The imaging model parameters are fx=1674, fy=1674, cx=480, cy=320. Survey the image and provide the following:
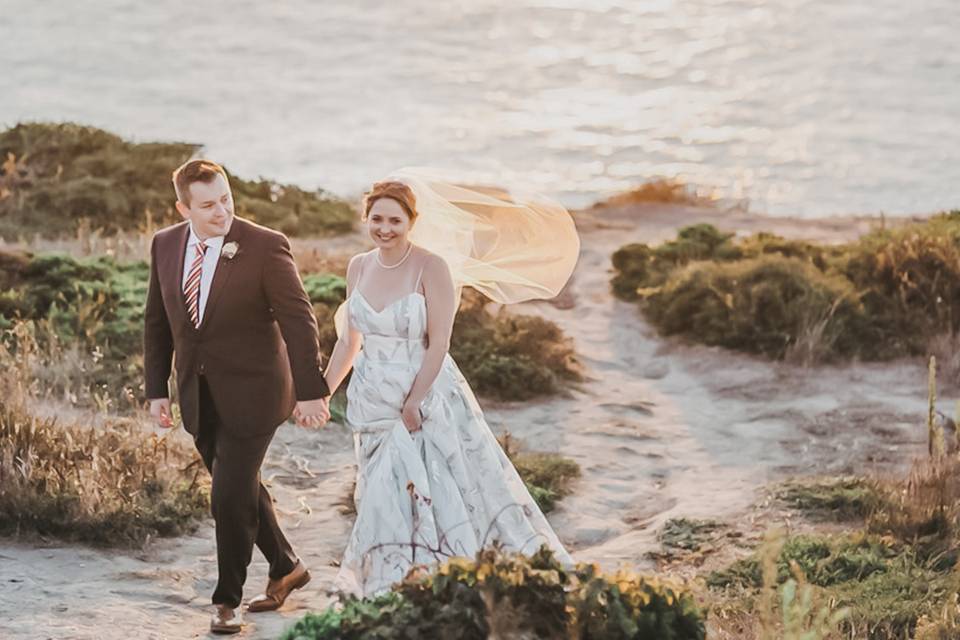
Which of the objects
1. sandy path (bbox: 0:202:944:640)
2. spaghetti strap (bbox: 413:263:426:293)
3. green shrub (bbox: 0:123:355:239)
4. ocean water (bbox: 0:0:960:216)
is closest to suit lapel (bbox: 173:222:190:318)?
spaghetti strap (bbox: 413:263:426:293)

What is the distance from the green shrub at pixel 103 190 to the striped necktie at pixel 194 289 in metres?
8.13

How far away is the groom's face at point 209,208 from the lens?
6.99 meters

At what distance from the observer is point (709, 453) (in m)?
10.9

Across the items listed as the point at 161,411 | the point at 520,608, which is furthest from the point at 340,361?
the point at 520,608

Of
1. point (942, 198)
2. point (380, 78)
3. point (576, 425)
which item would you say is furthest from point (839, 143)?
point (576, 425)

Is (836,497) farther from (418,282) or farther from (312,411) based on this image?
(312,411)

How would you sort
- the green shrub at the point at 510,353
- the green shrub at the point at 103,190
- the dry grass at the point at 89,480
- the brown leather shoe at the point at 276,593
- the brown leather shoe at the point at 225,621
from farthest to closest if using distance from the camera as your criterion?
the green shrub at the point at 103,190 → the green shrub at the point at 510,353 → the dry grass at the point at 89,480 → the brown leather shoe at the point at 276,593 → the brown leather shoe at the point at 225,621

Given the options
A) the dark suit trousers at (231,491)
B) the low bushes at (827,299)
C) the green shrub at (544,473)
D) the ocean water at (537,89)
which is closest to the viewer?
the dark suit trousers at (231,491)

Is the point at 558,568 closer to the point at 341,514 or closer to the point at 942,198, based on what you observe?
the point at 341,514

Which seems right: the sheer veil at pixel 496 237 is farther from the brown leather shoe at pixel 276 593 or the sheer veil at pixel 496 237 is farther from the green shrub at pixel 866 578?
the green shrub at pixel 866 578

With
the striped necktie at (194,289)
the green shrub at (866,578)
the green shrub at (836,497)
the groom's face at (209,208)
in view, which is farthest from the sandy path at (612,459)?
the groom's face at (209,208)

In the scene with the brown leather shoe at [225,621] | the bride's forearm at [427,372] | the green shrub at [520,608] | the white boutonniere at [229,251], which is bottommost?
the brown leather shoe at [225,621]

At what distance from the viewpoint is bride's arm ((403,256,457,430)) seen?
721 centimetres

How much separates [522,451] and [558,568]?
5113mm
